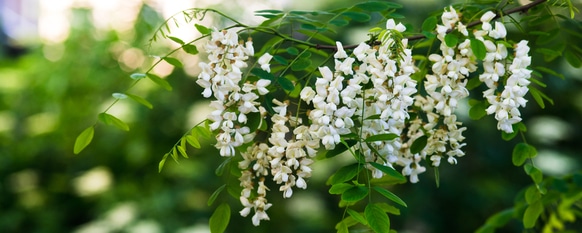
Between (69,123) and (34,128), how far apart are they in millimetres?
180

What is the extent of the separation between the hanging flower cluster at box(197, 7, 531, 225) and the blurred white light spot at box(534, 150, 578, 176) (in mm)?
1897

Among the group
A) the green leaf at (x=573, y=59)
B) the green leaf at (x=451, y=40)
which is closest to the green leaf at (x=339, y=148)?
the green leaf at (x=451, y=40)

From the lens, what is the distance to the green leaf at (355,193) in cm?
63

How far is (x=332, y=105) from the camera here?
24.5 inches

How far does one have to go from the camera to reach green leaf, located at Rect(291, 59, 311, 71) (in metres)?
0.73

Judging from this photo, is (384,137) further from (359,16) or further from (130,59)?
(130,59)

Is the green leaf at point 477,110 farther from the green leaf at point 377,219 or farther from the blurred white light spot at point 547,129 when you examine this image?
the blurred white light spot at point 547,129

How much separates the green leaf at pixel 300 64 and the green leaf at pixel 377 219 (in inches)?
6.7

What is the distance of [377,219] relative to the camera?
635 millimetres

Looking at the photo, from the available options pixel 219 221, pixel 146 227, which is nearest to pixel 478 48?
pixel 219 221

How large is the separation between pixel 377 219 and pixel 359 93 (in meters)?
0.12

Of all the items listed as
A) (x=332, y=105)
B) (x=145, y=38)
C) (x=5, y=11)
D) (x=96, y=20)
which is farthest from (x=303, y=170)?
(x=5, y=11)

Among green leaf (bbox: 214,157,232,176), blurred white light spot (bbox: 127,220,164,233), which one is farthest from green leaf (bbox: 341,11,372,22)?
blurred white light spot (bbox: 127,220,164,233)

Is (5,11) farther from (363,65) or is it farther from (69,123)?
(363,65)
